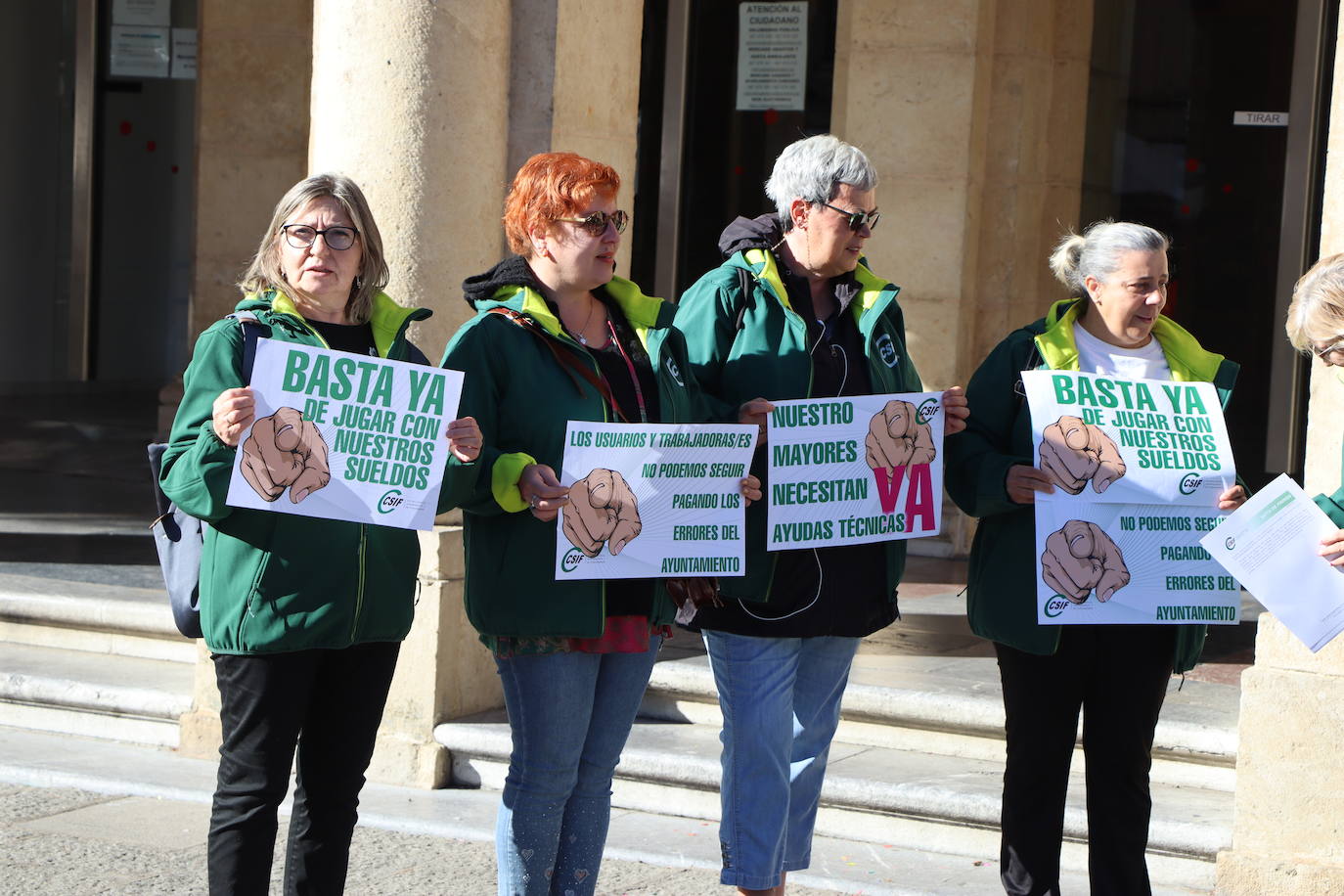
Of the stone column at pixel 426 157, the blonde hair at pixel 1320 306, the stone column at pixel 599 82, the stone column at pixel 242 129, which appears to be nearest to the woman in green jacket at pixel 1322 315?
the blonde hair at pixel 1320 306

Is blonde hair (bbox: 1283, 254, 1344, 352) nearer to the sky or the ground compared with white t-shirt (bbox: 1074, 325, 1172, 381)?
nearer to the sky

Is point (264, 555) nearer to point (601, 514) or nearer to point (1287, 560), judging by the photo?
point (601, 514)

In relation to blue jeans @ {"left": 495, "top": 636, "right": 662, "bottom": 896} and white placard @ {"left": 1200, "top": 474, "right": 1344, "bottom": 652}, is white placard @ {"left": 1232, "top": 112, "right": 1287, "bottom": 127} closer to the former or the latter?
white placard @ {"left": 1200, "top": 474, "right": 1344, "bottom": 652}

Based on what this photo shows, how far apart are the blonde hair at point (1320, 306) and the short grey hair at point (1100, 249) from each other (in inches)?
14.9

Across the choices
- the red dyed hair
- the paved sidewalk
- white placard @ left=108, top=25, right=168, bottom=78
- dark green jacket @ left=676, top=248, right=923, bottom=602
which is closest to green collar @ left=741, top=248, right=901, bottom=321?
dark green jacket @ left=676, top=248, right=923, bottom=602

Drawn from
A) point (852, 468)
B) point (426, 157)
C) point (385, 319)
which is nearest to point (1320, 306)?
point (852, 468)

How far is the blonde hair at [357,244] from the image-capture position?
4016 mm

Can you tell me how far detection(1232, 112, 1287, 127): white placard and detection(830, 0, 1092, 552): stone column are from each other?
3.94 ft

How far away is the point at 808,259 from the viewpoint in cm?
436

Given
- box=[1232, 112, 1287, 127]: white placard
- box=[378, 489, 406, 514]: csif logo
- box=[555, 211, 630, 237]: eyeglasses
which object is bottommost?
box=[378, 489, 406, 514]: csif logo

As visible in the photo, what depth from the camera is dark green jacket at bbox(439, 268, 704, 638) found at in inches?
156

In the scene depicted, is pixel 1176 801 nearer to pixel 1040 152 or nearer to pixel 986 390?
pixel 986 390

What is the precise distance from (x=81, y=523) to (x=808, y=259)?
20.5 feet

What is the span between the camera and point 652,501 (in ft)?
13.7
